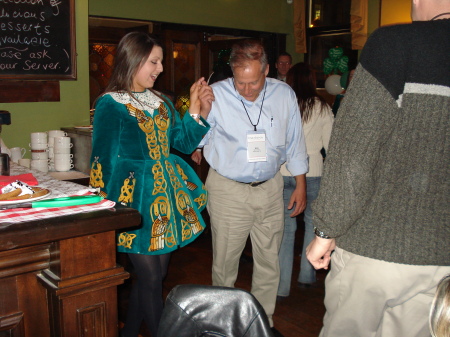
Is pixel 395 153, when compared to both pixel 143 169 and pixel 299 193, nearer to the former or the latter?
pixel 143 169

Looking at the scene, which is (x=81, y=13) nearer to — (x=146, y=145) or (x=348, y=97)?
(x=146, y=145)

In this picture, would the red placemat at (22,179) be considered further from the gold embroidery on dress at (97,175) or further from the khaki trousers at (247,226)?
the khaki trousers at (247,226)

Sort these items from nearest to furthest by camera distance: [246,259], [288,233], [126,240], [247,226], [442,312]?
1. [442,312]
2. [126,240]
3. [247,226]
4. [288,233]
5. [246,259]

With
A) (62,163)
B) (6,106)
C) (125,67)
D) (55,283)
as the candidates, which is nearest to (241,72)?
(125,67)

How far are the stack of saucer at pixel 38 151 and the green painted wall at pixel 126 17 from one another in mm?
202

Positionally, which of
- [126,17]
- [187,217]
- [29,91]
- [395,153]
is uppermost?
[126,17]

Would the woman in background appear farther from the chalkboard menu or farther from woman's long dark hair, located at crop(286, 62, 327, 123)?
the chalkboard menu

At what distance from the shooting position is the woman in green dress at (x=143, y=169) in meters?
2.04

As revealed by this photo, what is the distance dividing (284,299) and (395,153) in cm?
214

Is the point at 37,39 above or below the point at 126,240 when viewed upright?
above

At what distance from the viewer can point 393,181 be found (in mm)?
1222

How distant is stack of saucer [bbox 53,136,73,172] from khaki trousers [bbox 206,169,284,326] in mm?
1248

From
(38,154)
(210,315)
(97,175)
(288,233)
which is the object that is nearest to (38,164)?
(38,154)

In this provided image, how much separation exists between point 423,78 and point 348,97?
0.18 metres
